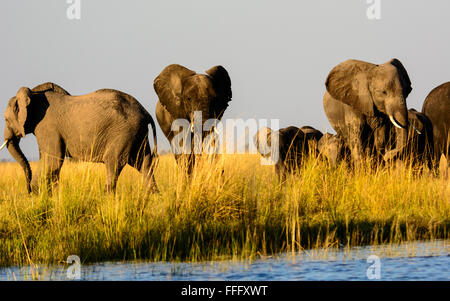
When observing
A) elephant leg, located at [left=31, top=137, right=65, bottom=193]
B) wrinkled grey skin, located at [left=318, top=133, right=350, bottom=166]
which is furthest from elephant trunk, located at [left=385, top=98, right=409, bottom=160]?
elephant leg, located at [left=31, top=137, right=65, bottom=193]

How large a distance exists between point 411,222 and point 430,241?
1.92 ft

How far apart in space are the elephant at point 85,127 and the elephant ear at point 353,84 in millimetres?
4249

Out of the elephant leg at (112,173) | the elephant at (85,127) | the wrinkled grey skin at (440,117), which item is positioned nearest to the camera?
the elephant leg at (112,173)

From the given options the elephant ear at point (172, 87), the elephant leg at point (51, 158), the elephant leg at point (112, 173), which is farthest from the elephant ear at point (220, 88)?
the elephant leg at point (51, 158)

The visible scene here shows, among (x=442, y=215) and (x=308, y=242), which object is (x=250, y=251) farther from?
(x=442, y=215)

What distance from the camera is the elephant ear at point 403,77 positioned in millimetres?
13742

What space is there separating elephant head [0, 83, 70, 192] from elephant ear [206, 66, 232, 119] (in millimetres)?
2429

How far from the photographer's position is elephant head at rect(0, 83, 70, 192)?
11.6 m

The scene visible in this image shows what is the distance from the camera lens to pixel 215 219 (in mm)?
7949

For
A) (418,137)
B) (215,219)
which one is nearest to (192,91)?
(418,137)

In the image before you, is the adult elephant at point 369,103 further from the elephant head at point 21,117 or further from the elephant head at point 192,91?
the elephant head at point 21,117
